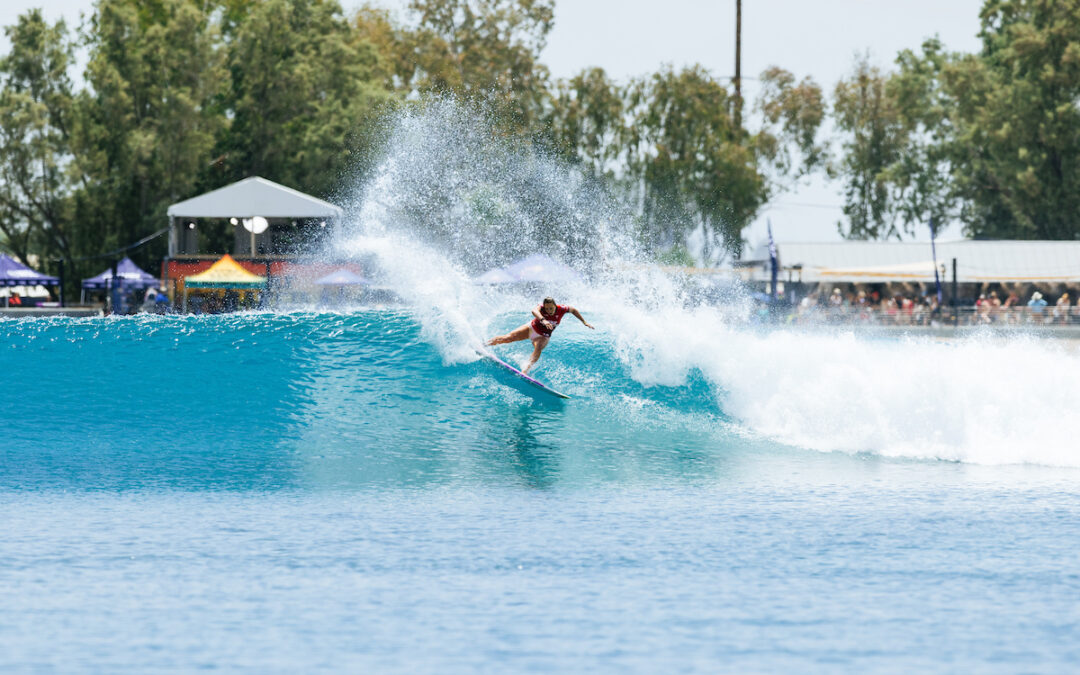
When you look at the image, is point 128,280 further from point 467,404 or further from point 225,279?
point 467,404

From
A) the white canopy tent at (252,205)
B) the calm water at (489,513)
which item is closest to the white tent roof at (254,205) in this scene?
the white canopy tent at (252,205)

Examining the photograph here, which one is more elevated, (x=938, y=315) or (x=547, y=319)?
(x=547, y=319)

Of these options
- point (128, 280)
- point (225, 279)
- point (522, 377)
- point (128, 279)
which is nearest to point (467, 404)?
point (522, 377)

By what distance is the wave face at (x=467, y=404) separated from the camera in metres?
15.4

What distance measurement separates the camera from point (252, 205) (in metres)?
47.2

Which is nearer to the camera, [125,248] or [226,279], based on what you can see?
[226,279]

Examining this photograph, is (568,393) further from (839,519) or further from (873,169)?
(873,169)

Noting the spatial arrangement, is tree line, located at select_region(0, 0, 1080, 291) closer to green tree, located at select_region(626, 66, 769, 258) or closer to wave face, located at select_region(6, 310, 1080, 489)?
green tree, located at select_region(626, 66, 769, 258)

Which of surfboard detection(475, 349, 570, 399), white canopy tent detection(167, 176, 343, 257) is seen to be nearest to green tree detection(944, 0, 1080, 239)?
white canopy tent detection(167, 176, 343, 257)

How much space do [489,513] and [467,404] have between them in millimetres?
5301

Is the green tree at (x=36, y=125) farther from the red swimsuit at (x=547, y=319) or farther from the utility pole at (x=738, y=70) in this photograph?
the red swimsuit at (x=547, y=319)

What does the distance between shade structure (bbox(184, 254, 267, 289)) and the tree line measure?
44.5ft

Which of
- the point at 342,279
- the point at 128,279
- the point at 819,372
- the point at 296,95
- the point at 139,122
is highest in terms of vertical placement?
the point at 296,95

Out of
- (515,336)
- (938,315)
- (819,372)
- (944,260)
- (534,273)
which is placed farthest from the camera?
(944,260)
